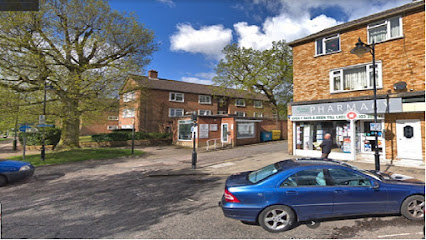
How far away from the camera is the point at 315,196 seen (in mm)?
4469

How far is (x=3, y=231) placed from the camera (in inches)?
180

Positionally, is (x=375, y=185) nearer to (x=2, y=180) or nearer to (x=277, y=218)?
(x=277, y=218)

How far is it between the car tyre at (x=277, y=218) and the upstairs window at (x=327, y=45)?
39.5 feet

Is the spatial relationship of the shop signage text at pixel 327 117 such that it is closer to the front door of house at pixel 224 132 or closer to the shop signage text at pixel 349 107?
the shop signage text at pixel 349 107

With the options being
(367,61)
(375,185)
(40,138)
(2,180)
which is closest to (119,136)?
(40,138)

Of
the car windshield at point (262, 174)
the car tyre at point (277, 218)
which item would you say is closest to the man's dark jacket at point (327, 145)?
the car windshield at point (262, 174)

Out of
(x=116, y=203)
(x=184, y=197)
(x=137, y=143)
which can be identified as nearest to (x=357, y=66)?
(x=184, y=197)

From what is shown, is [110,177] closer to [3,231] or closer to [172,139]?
[3,231]

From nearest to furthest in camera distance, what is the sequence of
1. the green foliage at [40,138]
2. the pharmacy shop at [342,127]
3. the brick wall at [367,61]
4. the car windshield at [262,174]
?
the car windshield at [262,174], the brick wall at [367,61], the pharmacy shop at [342,127], the green foliage at [40,138]

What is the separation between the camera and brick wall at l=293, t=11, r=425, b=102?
411 inches

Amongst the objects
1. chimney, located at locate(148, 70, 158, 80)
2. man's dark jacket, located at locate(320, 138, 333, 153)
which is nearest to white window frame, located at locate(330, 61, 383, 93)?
man's dark jacket, located at locate(320, 138, 333, 153)

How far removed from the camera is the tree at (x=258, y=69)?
26.7 meters

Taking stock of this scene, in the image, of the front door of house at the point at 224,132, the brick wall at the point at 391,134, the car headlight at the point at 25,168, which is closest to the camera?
the car headlight at the point at 25,168

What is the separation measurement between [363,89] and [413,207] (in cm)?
890
